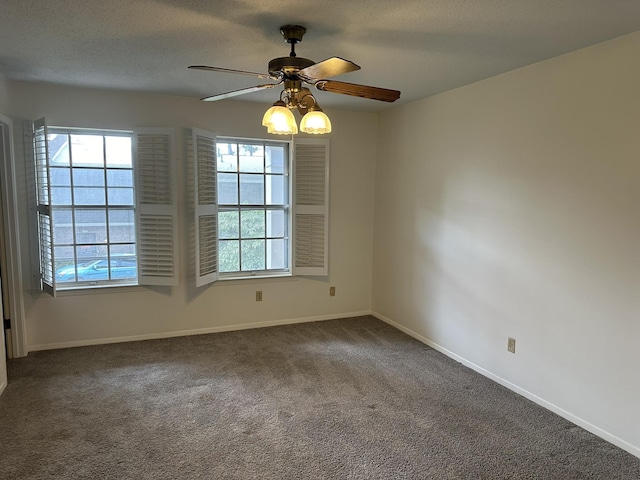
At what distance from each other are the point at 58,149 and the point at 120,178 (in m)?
0.55

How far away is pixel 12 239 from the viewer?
11.4ft

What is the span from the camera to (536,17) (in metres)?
2.10

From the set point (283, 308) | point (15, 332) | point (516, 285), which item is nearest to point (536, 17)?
point (516, 285)

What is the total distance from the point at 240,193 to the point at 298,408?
2.38 meters

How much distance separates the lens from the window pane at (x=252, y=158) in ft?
14.4

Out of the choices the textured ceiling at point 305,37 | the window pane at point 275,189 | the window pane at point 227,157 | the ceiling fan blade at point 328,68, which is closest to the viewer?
the ceiling fan blade at point 328,68

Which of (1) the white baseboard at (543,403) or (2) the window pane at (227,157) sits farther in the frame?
(2) the window pane at (227,157)

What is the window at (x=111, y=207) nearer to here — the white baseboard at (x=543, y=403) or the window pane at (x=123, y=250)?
the window pane at (x=123, y=250)

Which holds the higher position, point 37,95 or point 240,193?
point 37,95

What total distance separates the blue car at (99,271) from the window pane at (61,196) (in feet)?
1.94

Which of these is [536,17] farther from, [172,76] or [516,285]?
[172,76]

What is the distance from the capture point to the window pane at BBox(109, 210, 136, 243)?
3945mm

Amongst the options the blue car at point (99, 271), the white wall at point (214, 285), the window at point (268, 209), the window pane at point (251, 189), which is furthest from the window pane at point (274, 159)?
the blue car at point (99, 271)

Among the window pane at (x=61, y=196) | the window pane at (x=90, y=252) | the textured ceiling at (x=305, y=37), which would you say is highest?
the textured ceiling at (x=305, y=37)
